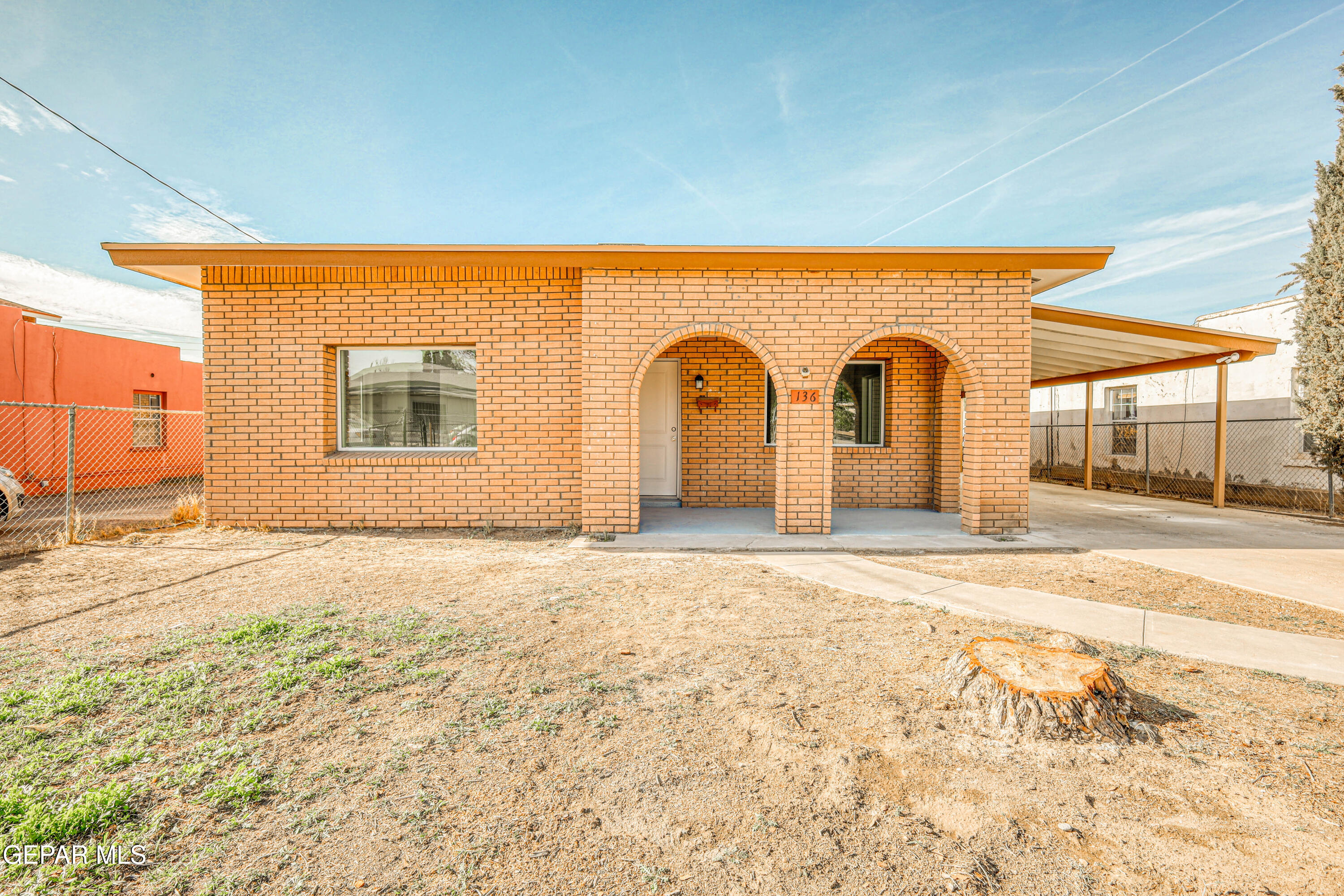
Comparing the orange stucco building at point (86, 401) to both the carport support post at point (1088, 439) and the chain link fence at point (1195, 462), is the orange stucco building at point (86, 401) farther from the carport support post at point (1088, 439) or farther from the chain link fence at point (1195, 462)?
the chain link fence at point (1195, 462)

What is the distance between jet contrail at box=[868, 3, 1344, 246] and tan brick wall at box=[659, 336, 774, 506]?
2.72m

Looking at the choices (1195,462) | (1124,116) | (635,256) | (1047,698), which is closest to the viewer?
(1047,698)

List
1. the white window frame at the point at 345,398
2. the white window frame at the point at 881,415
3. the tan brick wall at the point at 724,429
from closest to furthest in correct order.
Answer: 1. the white window frame at the point at 345,398
2. the tan brick wall at the point at 724,429
3. the white window frame at the point at 881,415

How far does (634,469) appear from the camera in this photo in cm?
660

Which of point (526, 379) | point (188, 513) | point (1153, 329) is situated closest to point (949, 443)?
point (1153, 329)

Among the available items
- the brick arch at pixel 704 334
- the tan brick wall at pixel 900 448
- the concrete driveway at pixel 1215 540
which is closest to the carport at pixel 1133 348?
the concrete driveway at pixel 1215 540

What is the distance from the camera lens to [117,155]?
908cm

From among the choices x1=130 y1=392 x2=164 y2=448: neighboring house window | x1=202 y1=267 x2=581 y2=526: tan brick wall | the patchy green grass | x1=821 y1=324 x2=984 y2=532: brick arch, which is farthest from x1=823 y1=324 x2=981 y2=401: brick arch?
x1=130 y1=392 x2=164 y2=448: neighboring house window

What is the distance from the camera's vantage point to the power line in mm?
7727

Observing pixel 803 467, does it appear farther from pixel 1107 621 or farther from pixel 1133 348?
pixel 1133 348

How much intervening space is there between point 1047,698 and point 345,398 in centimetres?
828

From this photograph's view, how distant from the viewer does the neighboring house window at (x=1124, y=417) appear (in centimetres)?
1505

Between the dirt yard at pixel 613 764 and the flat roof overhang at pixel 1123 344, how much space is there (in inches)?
249

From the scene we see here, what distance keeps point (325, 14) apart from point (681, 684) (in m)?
12.7
